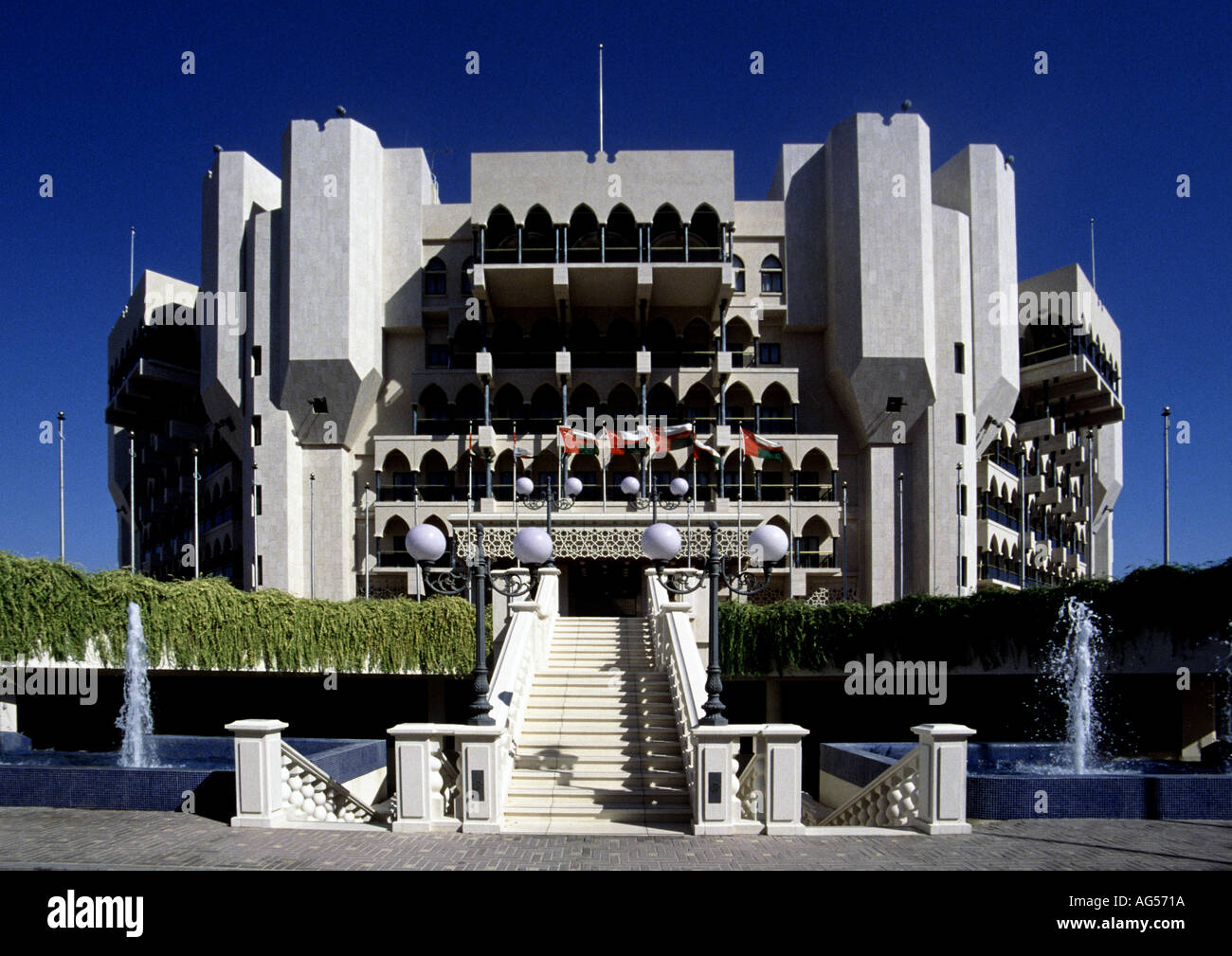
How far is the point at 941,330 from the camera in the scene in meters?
35.4

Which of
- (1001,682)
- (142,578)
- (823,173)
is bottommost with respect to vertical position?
(1001,682)

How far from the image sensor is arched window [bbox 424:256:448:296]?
3747cm

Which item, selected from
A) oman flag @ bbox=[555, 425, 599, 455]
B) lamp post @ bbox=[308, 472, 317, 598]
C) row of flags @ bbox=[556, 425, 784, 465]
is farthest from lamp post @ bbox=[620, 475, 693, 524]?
lamp post @ bbox=[308, 472, 317, 598]

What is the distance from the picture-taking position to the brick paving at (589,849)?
927cm

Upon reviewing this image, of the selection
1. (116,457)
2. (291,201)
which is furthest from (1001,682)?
(116,457)

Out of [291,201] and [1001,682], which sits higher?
[291,201]

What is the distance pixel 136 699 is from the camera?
64.4 ft

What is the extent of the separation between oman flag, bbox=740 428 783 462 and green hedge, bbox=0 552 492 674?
1491 cm

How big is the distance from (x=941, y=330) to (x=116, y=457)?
158ft

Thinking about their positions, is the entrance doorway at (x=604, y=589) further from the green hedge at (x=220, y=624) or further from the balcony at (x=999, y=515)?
the balcony at (x=999, y=515)

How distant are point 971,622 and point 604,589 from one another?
17513 millimetres

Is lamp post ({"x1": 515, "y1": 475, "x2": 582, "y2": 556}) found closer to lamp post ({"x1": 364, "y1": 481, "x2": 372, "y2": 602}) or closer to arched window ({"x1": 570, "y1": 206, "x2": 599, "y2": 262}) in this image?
lamp post ({"x1": 364, "y1": 481, "x2": 372, "y2": 602})

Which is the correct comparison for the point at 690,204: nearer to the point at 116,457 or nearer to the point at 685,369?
the point at 685,369

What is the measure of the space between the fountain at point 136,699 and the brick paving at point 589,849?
14.3 feet
